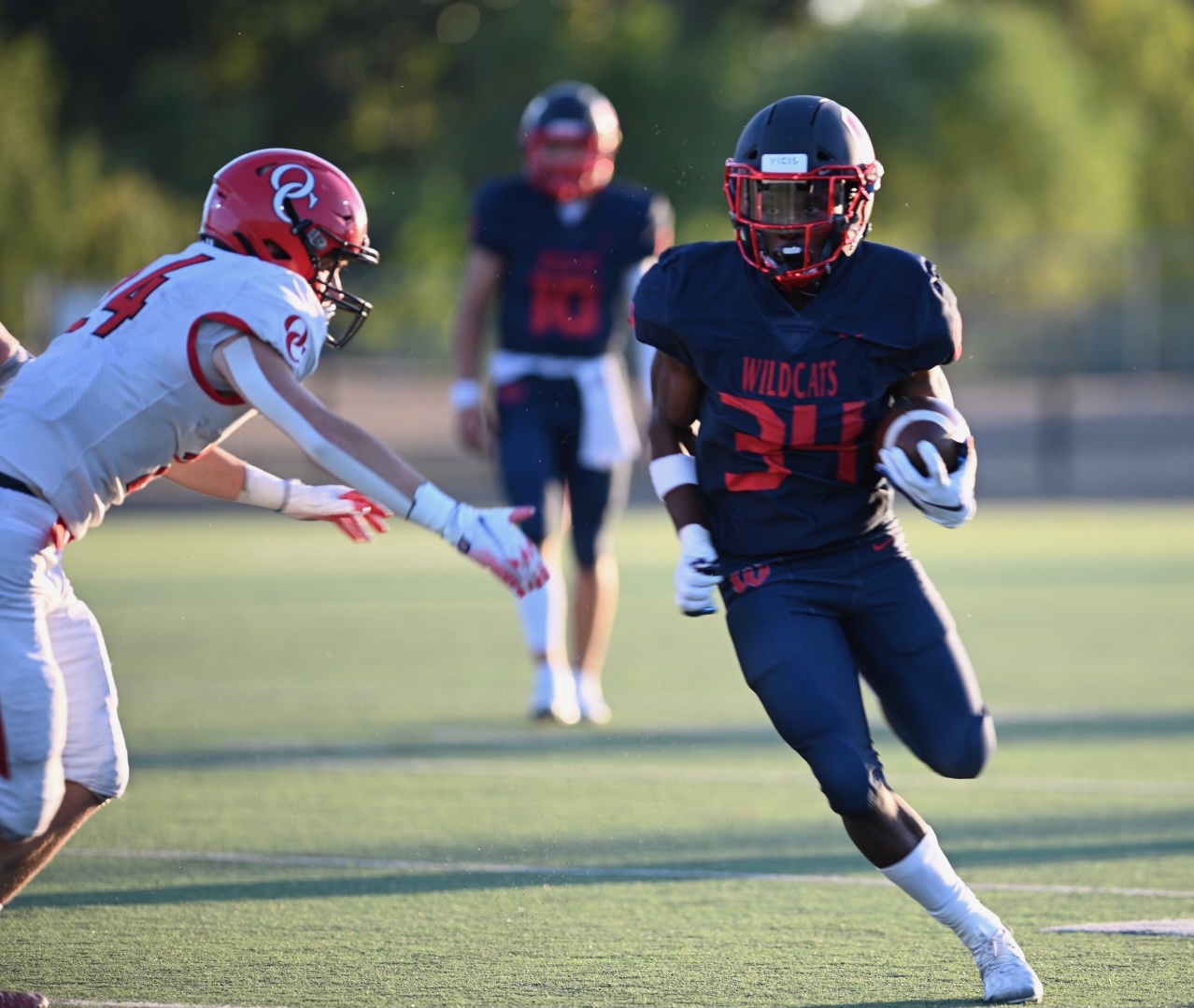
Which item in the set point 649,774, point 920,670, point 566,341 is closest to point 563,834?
point 649,774

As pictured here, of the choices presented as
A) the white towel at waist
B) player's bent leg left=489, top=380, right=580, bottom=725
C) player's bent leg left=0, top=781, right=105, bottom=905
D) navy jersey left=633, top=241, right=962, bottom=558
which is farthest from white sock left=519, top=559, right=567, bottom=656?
player's bent leg left=0, top=781, right=105, bottom=905

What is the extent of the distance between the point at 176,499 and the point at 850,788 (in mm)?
17650

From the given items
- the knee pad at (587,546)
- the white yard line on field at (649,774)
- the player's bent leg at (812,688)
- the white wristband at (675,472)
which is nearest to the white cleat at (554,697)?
the knee pad at (587,546)

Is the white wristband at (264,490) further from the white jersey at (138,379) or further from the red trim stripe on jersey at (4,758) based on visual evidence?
the red trim stripe on jersey at (4,758)

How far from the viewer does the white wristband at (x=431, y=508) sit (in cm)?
347

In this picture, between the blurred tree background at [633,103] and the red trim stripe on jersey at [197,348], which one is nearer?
the red trim stripe on jersey at [197,348]

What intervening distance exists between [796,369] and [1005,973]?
1225 millimetres

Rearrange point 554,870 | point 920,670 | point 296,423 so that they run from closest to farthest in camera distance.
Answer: point 296,423
point 920,670
point 554,870

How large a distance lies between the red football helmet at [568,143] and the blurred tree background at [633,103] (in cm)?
2230

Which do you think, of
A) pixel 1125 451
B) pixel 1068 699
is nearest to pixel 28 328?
pixel 1125 451

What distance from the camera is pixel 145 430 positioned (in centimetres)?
360

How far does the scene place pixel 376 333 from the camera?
28.3 metres

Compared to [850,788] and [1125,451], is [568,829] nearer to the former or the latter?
[850,788]

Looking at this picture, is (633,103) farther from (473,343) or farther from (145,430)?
(145,430)
